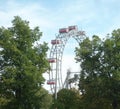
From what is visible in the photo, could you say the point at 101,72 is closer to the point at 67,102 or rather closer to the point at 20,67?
the point at 67,102

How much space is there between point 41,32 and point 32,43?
70.0 inches

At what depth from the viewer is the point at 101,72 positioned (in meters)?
40.4

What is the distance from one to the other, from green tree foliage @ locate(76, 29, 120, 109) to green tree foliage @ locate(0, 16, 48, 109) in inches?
231

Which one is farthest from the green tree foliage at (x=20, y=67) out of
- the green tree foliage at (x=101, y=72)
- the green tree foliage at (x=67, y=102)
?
the green tree foliage at (x=101, y=72)

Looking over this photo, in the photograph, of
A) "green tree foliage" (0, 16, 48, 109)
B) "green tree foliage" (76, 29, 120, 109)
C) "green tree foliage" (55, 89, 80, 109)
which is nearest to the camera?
"green tree foliage" (0, 16, 48, 109)

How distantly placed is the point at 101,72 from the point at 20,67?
9.45 metres

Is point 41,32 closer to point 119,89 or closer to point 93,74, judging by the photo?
point 93,74

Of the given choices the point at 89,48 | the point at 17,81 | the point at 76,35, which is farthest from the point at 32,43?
the point at 76,35

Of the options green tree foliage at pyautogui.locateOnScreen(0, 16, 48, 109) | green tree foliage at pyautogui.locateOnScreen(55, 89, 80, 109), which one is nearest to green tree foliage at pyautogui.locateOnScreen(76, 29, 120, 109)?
green tree foliage at pyautogui.locateOnScreen(55, 89, 80, 109)

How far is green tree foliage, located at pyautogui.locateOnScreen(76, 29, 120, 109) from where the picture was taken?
39.6 m

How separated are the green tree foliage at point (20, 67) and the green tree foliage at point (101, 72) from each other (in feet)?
19.3

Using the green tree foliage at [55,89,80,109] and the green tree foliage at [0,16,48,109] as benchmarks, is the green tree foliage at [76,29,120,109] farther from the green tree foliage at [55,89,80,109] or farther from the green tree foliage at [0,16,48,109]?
the green tree foliage at [0,16,48,109]

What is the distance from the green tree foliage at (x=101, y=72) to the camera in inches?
1560

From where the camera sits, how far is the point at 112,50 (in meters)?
40.7
